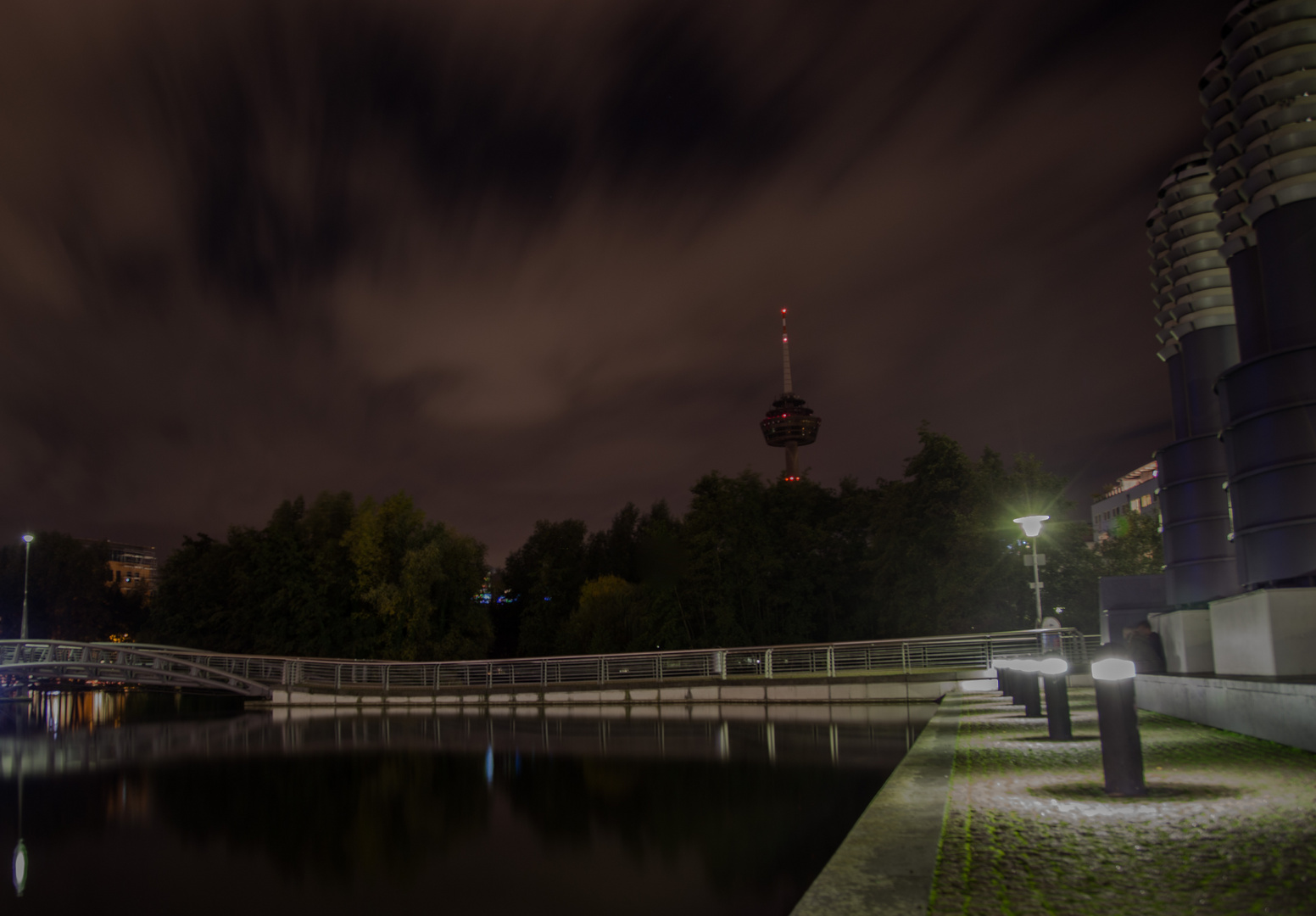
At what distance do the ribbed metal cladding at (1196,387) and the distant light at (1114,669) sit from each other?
21171 millimetres

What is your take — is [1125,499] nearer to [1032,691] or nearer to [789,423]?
[789,423]

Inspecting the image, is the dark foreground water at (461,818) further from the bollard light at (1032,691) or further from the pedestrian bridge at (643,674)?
the pedestrian bridge at (643,674)

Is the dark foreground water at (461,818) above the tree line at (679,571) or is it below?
below

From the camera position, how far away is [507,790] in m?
12.1

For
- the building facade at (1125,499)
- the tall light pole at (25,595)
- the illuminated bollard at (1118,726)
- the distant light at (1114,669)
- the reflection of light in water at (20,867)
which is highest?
the building facade at (1125,499)

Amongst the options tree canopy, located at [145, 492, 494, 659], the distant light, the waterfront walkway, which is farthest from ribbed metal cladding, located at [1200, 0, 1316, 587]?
tree canopy, located at [145, 492, 494, 659]

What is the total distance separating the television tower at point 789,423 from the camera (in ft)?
476

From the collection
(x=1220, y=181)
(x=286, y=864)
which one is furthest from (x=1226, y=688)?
(x=1220, y=181)

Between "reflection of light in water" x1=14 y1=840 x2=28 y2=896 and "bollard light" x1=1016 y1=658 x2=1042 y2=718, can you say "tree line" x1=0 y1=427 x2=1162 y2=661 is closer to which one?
"bollard light" x1=1016 y1=658 x2=1042 y2=718

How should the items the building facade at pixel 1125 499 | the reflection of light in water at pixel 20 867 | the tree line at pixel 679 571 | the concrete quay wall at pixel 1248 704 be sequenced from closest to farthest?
the concrete quay wall at pixel 1248 704 → the reflection of light in water at pixel 20 867 → the tree line at pixel 679 571 → the building facade at pixel 1125 499

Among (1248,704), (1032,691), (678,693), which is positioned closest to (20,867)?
(1032,691)

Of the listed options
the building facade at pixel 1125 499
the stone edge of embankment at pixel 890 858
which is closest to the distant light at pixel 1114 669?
the stone edge of embankment at pixel 890 858

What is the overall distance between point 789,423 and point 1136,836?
465 ft

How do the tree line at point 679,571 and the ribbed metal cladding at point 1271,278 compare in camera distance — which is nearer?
the ribbed metal cladding at point 1271,278
